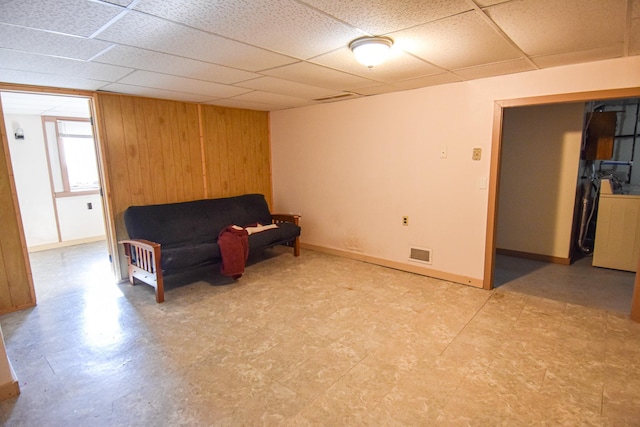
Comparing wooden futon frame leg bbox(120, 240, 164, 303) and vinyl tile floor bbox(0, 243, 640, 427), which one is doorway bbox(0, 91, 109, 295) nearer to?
wooden futon frame leg bbox(120, 240, 164, 303)

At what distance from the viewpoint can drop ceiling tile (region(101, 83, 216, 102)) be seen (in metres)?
3.27

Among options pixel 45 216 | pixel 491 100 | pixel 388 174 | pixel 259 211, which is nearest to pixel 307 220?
pixel 259 211

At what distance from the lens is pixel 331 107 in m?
4.38

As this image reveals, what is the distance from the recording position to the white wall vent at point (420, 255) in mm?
3754

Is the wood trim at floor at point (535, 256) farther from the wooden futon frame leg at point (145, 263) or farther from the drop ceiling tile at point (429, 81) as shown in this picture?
the wooden futon frame leg at point (145, 263)

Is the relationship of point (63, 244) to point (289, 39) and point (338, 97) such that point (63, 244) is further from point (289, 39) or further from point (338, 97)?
point (289, 39)

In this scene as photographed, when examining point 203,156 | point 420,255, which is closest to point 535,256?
point 420,255

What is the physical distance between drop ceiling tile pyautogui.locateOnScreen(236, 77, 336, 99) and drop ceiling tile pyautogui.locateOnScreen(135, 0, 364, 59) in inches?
36.2

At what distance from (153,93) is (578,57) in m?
3.91

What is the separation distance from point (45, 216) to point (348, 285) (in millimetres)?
5088

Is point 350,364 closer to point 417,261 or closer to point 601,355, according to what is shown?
point 601,355

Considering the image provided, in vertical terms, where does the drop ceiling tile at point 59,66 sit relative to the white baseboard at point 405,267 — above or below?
above

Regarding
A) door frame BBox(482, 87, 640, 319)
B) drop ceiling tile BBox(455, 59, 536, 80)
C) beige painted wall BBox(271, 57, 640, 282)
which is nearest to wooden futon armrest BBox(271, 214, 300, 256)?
beige painted wall BBox(271, 57, 640, 282)

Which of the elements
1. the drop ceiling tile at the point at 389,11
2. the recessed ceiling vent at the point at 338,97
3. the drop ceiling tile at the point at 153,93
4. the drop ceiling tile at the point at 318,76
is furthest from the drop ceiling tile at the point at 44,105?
the drop ceiling tile at the point at 389,11
